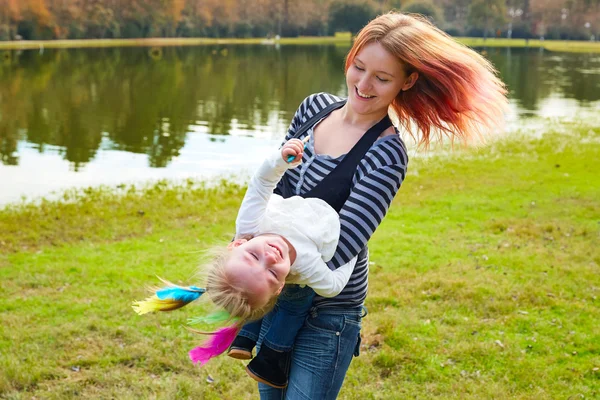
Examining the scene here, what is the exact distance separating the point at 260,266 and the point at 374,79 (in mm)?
1067

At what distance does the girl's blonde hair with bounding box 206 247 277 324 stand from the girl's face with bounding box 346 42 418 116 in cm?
97

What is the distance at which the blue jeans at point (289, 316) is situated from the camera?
3074 mm

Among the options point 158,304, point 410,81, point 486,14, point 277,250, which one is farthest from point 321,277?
point 486,14

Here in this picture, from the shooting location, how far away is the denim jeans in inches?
122

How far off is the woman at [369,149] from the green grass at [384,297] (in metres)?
2.08

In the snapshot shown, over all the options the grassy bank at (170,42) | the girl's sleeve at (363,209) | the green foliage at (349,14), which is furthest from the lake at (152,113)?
the green foliage at (349,14)

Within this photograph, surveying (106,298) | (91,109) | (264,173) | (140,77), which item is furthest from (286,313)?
(140,77)

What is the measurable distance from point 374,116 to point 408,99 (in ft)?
0.87

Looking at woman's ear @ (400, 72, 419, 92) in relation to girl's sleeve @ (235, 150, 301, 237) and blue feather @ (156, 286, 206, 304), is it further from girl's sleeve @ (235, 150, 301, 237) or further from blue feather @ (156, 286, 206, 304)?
blue feather @ (156, 286, 206, 304)

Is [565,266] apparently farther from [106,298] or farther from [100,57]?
[100,57]

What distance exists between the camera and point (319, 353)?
10.2 ft

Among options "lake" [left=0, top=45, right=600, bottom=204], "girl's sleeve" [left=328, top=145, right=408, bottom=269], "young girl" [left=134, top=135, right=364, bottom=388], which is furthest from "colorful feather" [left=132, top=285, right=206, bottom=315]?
"lake" [left=0, top=45, right=600, bottom=204]

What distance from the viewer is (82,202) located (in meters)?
11.7

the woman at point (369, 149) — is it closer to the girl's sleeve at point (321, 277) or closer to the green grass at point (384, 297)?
the girl's sleeve at point (321, 277)
